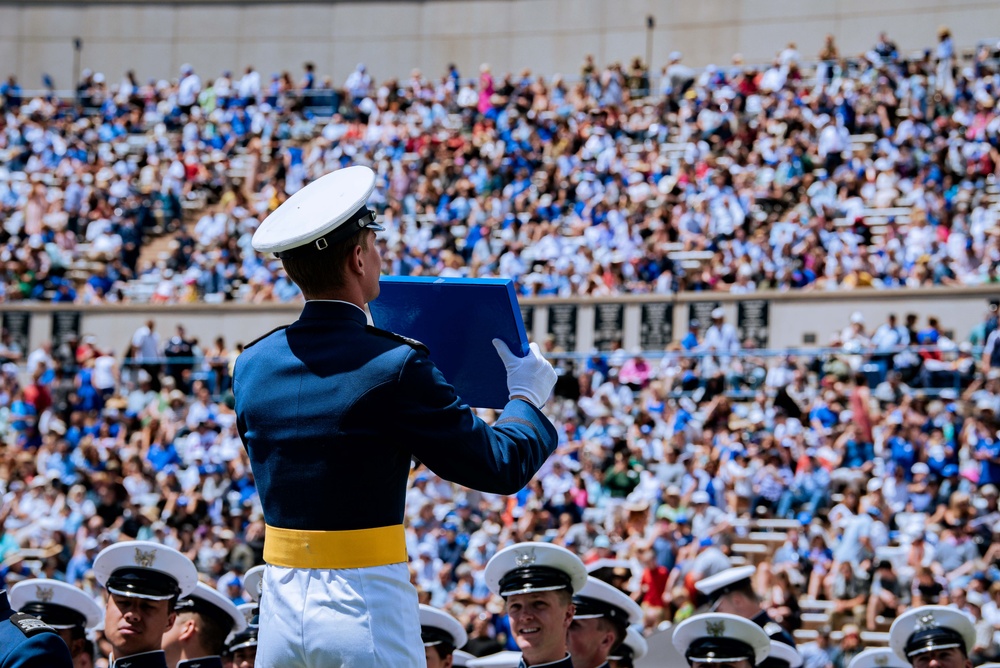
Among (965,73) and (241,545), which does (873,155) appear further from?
(241,545)

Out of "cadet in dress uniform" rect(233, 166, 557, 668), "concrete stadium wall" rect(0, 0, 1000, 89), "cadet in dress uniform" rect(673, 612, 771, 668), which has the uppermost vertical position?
"concrete stadium wall" rect(0, 0, 1000, 89)

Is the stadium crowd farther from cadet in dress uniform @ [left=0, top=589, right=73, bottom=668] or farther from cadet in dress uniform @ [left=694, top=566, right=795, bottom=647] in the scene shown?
cadet in dress uniform @ [left=0, top=589, right=73, bottom=668]

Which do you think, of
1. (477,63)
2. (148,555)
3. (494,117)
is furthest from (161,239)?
(148,555)

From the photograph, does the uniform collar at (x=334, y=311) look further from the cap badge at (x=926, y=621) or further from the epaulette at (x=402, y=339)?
the cap badge at (x=926, y=621)

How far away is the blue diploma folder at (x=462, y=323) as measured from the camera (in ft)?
11.3

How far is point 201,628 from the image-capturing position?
238 inches

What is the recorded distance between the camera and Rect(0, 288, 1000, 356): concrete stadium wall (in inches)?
763

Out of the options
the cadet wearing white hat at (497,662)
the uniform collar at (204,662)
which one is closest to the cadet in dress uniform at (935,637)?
the cadet wearing white hat at (497,662)

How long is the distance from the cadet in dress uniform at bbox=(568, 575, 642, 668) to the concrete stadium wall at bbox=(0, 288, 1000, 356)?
568 inches

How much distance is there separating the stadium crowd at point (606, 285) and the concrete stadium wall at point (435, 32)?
2.52 meters

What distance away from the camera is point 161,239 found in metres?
26.9

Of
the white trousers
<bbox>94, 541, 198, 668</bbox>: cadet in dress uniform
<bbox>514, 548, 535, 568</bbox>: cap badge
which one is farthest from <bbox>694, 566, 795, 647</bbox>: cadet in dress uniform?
the white trousers

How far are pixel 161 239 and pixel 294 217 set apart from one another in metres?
24.2

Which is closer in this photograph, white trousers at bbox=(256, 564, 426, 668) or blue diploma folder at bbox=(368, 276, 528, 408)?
white trousers at bbox=(256, 564, 426, 668)
